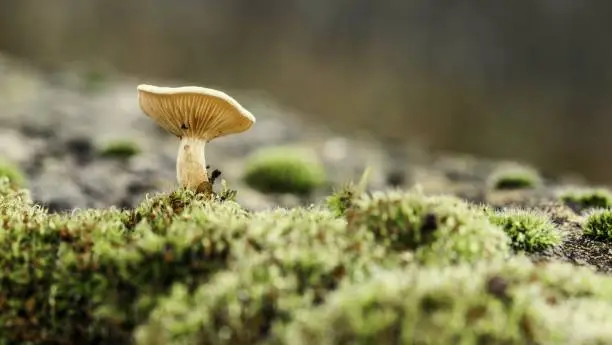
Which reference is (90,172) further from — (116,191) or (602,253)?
(602,253)

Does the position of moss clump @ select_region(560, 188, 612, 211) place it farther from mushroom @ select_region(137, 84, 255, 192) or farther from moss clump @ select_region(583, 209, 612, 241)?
mushroom @ select_region(137, 84, 255, 192)

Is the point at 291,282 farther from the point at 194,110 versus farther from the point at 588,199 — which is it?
the point at 588,199

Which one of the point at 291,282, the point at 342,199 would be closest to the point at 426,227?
the point at 291,282

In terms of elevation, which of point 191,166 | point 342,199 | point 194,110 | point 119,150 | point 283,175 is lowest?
point 342,199

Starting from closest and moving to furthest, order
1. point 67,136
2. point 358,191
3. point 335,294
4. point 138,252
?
1. point 335,294
2. point 138,252
3. point 358,191
4. point 67,136

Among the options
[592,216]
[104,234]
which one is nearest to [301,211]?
[104,234]

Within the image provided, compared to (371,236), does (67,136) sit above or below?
above

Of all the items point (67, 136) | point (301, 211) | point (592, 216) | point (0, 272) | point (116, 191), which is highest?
point (67, 136)
